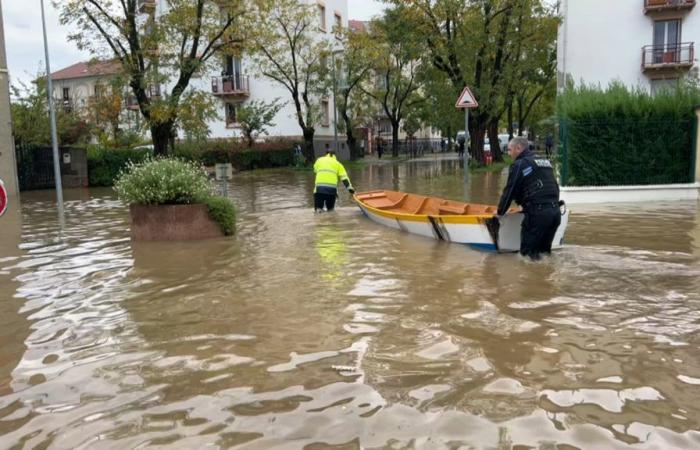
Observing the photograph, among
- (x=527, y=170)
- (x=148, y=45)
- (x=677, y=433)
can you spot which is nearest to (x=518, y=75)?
(x=148, y=45)

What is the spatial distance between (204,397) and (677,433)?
9.66 feet

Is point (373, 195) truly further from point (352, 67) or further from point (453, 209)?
point (352, 67)

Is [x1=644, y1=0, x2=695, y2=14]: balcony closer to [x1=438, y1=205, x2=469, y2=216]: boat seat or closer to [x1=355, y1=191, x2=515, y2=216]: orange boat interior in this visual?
[x1=355, y1=191, x2=515, y2=216]: orange boat interior

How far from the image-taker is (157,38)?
22125mm

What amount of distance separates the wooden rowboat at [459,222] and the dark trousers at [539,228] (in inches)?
13.2

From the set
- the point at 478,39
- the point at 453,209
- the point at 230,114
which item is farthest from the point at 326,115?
the point at 453,209

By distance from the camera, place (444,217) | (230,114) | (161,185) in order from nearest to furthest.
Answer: (444,217) < (161,185) < (230,114)

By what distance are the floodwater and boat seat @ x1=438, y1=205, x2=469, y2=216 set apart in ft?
5.75

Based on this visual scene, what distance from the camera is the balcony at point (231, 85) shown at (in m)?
44.0

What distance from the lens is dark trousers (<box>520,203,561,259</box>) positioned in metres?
8.33

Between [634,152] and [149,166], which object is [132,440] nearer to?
[149,166]

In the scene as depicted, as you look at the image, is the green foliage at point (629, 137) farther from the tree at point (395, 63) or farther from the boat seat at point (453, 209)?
the tree at point (395, 63)

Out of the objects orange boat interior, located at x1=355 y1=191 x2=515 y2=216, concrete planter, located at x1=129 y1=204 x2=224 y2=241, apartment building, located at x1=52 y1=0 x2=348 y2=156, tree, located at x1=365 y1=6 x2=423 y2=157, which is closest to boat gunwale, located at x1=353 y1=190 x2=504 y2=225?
orange boat interior, located at x1=355 y1=191 x2=515 y2=216

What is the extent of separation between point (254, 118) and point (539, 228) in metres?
31.6
